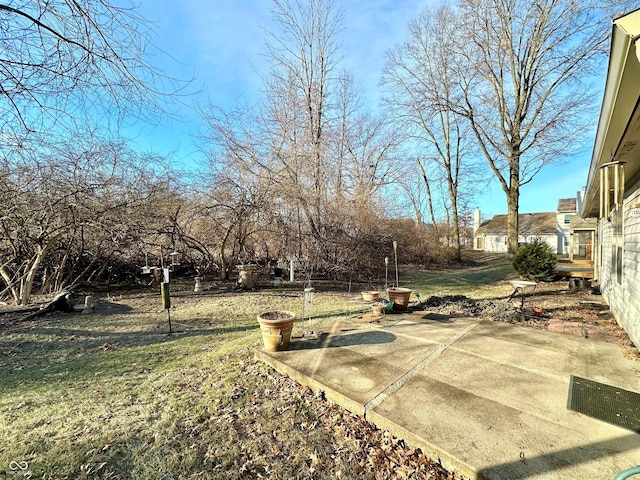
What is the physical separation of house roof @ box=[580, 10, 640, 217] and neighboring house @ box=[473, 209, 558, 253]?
26619mm

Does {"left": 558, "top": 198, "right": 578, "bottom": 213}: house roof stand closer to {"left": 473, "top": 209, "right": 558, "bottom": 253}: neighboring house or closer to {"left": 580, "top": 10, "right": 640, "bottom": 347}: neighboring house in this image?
{"left": 473, "top": 209, "right": 558, "bottom": 253}: neighboring house

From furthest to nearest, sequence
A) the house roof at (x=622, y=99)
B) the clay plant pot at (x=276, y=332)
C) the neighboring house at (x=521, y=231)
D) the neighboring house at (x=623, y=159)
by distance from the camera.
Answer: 1. the neighboring house at (x=521, y=231)
2. the clay plant pot at (x=276, y=332)
3. the neighboring house at (x=623, y=159)
4. the house roof at (x=622, y=99)

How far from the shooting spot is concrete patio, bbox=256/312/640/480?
168 centimetres

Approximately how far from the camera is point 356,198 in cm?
1081

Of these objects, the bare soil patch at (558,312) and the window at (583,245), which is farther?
the window at (583,245)

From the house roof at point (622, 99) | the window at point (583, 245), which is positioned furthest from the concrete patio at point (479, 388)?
the window at point (583, 245)

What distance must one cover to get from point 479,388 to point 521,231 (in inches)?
1254

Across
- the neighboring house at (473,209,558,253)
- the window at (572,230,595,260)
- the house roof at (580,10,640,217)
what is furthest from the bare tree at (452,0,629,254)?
the neighboring house at (473,209,558,253)

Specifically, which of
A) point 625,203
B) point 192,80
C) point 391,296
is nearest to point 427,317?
point 391,296

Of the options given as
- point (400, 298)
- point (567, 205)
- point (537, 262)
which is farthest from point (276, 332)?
point (567, 205)

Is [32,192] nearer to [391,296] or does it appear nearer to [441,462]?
[391,296]

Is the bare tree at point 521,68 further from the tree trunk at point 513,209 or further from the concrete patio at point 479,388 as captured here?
the concrete patio at point 479,388

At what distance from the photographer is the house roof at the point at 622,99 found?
4.41 ft

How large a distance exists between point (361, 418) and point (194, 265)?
8.85 metres
